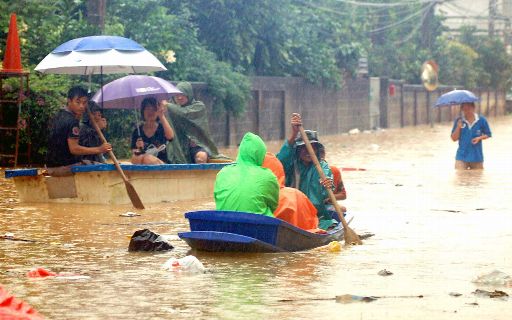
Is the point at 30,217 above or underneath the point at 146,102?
underneath

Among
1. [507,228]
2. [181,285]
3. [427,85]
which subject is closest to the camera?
[181,285]

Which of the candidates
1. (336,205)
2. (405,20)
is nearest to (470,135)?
(336,205)

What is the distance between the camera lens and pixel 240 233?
10.9 metres

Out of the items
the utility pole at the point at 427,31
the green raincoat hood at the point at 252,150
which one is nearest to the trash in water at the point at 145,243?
the green raincoat hood at the point at 252,150

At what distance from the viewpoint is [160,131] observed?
53.9 feet

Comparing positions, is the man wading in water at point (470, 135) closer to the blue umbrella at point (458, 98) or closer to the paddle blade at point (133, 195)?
the blue umbrella at point (458, 98)

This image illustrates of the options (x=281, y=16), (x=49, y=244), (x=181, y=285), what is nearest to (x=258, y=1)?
(x=281, y=16)

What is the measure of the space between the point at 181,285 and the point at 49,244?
2900mm

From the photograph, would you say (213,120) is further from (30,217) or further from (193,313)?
(193,313)

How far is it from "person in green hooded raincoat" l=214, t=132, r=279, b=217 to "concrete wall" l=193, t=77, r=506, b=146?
18.0 meters

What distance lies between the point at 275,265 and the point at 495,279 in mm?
1994

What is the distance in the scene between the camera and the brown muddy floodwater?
8.41 meters

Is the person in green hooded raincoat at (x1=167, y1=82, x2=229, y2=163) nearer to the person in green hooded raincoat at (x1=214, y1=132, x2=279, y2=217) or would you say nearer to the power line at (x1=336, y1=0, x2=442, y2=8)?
the person in green hooded raincoat at (x1=214, y1=132, x2=279, y2=217)

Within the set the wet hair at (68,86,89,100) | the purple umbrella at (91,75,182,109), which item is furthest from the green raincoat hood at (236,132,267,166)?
the purple umbrella at (91,75,182,109)
